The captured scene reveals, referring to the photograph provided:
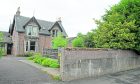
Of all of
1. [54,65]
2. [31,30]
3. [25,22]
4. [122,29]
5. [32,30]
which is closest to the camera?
[122,29]

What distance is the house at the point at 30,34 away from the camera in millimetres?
35188

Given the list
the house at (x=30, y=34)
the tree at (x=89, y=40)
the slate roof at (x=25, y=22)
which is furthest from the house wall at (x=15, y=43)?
the tree at (x=89, y=40)

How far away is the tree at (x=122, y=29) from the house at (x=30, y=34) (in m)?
18.4

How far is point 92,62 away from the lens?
546 inches

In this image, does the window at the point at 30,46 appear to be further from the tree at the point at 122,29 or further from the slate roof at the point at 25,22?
the tree at the point at 122,29

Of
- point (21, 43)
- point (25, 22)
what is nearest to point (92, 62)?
point (21, 43)

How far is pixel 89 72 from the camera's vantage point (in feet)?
44.5

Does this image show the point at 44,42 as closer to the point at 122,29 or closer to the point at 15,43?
the point at 15,43

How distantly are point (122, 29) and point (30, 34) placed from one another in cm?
2271

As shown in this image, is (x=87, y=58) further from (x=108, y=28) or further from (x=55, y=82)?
(x=108, y=28)

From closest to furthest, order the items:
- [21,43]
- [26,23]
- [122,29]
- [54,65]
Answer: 1. [122,29]
2. [54,65]
3. [21,43]
4. [26,23]

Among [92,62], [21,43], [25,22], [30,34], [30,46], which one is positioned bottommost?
[92,62]

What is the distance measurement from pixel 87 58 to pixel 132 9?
8560mm

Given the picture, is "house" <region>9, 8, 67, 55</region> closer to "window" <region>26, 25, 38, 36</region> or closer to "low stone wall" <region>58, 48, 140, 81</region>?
"window" <region>26, 25, 38, 36</region>
